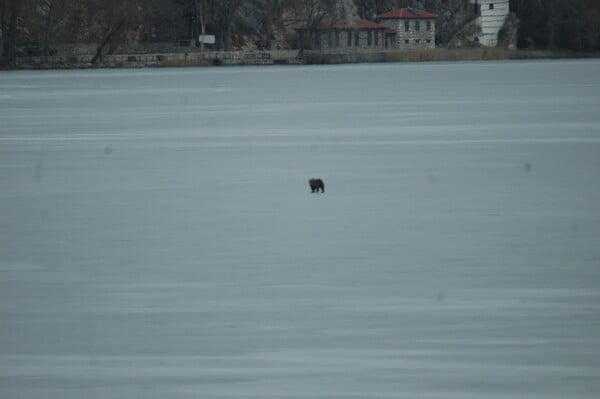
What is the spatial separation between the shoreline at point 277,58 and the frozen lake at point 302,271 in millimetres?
74640

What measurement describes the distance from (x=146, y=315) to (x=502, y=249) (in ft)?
9.77

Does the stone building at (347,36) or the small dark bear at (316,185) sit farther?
the stone building at (347,36)

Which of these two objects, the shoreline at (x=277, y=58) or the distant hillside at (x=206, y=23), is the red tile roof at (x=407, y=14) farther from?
the shoreline at (x=277, y=58)

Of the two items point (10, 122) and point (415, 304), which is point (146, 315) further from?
point (10, 122)

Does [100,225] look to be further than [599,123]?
No

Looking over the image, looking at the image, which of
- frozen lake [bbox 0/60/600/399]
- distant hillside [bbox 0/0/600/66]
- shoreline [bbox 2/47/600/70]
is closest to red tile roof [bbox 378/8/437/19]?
distant hillside [bbox 0/0/600/66]

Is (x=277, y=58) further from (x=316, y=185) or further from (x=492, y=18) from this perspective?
(x=316, y=185)

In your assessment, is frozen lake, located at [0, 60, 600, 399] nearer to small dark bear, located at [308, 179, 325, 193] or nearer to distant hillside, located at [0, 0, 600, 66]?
small dark bear, located at [308, 179, 325, 193]

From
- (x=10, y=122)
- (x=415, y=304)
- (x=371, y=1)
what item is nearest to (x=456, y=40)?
(x=371, y=1)

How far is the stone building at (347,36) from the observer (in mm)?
108312

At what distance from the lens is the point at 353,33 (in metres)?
113

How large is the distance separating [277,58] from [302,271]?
95.6 metres

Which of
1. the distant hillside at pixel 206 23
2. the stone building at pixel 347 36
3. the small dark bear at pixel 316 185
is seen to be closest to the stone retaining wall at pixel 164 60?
the distant hillside at pixel 206 23

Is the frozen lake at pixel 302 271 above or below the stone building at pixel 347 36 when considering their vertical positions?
above
